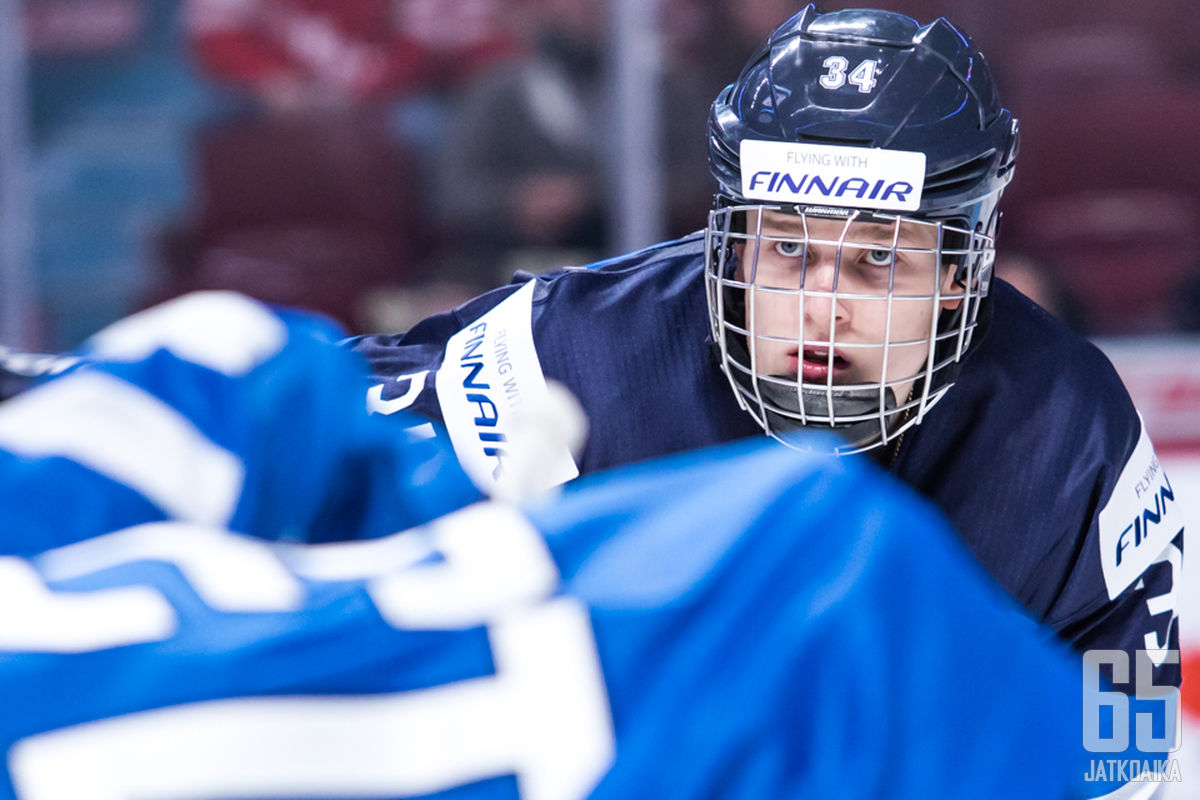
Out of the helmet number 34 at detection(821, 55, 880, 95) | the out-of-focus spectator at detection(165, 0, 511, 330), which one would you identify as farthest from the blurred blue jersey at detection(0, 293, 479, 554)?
the out-of-focus spectator at detection(165, 0, 511, 330)

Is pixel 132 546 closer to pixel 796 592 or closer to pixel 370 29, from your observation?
pixel 796 592

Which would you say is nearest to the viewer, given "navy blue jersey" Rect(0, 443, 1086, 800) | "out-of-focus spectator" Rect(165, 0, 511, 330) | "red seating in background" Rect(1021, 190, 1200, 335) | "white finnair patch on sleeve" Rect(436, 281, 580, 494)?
"navy blue jersey" Rect(0, 443, 1086, 800)

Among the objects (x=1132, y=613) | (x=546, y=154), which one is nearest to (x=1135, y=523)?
(x=1132, y=613)

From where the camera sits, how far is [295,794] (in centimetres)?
58

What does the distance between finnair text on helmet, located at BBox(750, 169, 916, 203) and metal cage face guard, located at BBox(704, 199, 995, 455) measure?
0.04 ft

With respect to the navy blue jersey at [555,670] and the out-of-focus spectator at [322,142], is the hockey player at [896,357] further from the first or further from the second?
the out-of-focus spectator at [322,142]

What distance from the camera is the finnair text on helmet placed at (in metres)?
1.19

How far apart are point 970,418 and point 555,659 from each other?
0.80 m

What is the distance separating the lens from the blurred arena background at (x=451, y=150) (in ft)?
8.16

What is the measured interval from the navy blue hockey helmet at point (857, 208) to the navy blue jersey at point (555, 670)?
61 centimetres

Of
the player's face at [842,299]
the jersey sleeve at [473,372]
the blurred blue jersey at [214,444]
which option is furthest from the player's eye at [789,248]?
the blurred blue jersey at [214,444]

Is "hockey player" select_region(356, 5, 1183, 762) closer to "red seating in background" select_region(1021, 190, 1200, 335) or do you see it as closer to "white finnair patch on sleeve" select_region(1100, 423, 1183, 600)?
"white finnair patch on sleeve" select_region(1100, 423, 1183, 600)

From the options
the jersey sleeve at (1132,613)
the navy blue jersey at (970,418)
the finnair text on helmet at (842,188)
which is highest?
the finnair text on helmet at (842,188)

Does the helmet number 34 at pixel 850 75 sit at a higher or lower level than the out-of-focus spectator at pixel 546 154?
higher
